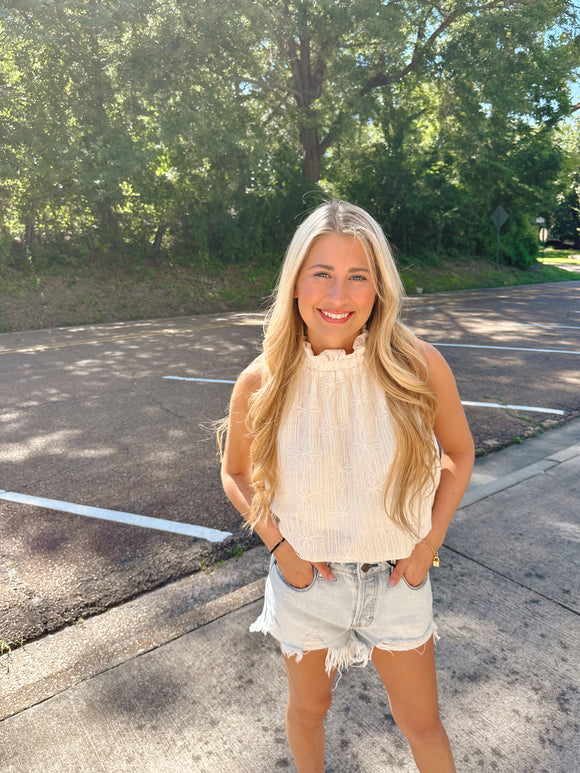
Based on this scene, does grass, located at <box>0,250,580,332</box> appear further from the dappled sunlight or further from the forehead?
the forehead

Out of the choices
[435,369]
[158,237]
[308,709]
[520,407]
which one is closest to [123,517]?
[308,709]

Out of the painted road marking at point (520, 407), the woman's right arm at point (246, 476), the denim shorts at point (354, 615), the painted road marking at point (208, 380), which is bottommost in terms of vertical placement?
the painted road marking at point (520, 407)

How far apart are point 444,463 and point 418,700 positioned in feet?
2.03

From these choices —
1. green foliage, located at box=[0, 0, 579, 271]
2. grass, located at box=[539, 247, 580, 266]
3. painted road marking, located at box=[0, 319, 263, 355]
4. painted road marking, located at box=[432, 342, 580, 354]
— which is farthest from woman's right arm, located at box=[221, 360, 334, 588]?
grass, located at box=[539, 247, 580, 266]

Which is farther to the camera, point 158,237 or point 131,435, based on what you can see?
point 158,237

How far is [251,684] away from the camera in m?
2.33

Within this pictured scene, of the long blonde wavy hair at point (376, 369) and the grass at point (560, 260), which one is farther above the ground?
the long blonde wavy hair at point (376, 369)

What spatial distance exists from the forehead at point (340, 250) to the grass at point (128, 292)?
1103 cm

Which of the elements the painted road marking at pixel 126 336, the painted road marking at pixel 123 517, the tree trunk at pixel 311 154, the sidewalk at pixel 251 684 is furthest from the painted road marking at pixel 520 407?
the tree trunk at pixel 311 154

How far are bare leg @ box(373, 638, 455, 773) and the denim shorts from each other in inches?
1.6

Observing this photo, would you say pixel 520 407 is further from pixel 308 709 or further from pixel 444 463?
pixel 308 709

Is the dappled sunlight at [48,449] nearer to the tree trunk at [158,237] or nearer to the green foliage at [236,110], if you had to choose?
the green foliage at [236,110]

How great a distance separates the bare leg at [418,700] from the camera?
5.00 feet

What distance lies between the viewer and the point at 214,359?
895 cm
